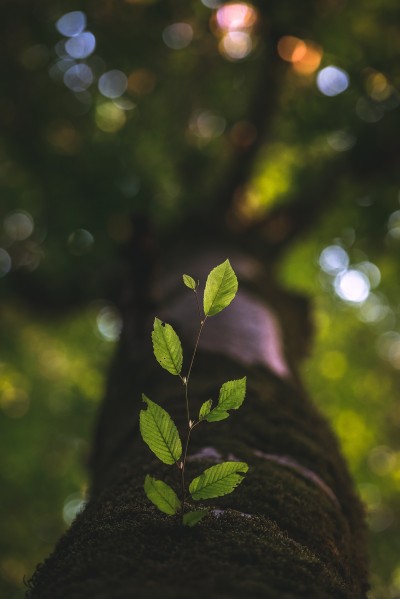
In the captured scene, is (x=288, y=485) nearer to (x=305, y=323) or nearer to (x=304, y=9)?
(x=305, y=323)

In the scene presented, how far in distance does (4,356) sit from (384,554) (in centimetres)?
515

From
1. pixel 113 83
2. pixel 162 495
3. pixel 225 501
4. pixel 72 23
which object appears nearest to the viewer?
pixel 162 495

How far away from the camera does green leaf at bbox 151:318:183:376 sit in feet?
3.28

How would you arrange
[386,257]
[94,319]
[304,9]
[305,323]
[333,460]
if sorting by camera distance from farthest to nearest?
1. [94,319]
2. [386,257]
3. [304,9]
4. [305,323]
5. [333,460]

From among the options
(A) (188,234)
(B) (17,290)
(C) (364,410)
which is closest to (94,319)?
(B) (17,290)

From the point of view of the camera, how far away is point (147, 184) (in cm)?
498

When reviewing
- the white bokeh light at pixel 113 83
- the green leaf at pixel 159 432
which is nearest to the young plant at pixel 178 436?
the green leaf at pixel 159 432

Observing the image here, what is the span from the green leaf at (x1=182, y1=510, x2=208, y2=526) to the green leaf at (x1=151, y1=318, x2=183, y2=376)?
0.28 meters

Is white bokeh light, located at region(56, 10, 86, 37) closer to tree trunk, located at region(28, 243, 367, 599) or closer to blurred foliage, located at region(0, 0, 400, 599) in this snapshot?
blurred foliage, located at region(0, 0, 400, 599)

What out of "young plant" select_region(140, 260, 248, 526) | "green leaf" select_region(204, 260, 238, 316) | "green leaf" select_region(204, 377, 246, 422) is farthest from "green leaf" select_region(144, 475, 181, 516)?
"green leaf" select_region(204, 260, 238, 316)

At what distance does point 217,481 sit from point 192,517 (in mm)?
83

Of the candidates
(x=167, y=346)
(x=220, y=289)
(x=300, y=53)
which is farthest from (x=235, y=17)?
(x=167, y=346)

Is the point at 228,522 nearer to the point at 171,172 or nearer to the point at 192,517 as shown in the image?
the point at 192,517

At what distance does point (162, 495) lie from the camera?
0.93 m
